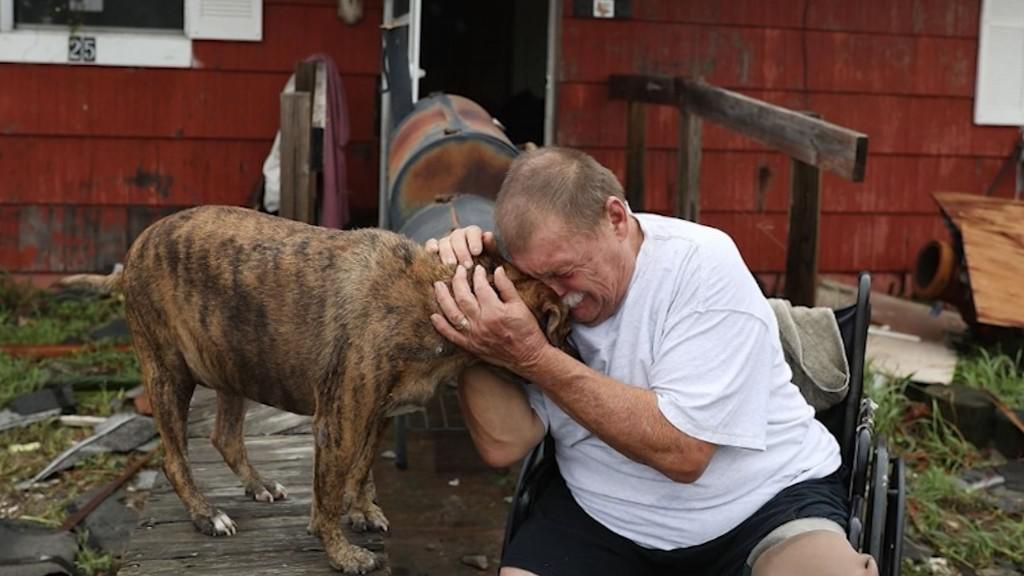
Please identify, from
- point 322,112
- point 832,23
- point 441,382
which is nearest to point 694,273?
point 441,382

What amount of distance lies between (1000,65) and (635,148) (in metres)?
2.64

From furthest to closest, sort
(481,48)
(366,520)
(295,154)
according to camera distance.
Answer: (481,48)
(295,154)
(366,520)

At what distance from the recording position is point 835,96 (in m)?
8.16

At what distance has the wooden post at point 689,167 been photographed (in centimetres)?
643

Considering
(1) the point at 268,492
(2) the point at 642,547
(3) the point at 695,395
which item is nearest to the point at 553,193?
(3) the point at 695,395

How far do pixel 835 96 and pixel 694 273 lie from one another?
231 inches

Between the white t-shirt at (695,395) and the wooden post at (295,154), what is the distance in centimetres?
284

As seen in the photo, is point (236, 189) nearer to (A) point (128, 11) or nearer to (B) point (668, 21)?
(A) point (128, 11)

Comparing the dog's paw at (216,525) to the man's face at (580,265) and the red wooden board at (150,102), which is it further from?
the red wooden board at (150,102)

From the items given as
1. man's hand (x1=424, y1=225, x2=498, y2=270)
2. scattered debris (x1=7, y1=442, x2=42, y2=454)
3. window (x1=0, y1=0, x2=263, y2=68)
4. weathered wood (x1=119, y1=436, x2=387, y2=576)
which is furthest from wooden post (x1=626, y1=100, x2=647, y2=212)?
man's hand (x1=424, y1=225, x2=498, y2=270)

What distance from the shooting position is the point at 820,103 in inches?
321

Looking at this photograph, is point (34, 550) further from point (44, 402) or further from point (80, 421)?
point (44, 402)

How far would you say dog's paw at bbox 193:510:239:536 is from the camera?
Result: 3.43 metres

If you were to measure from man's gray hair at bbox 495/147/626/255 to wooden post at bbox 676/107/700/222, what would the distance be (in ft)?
12.5
